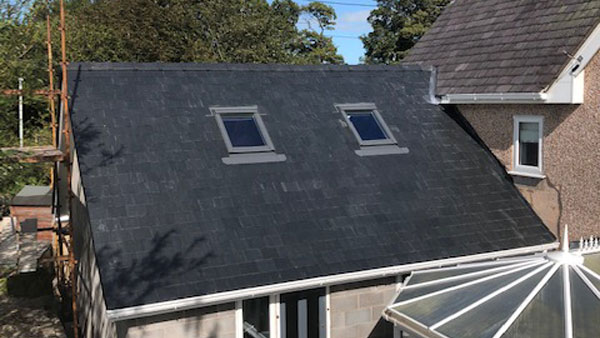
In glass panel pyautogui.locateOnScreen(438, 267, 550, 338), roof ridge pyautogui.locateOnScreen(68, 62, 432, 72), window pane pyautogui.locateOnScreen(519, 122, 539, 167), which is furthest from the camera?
window pane pyautogui.locateOnScreen(519, 122, 539, 167)

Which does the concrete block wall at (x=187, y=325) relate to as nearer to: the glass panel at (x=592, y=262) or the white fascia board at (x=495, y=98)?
the glass panel at (x=592, y=262)

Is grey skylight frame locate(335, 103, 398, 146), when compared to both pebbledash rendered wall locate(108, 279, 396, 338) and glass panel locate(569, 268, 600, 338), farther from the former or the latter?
glass panel locate(569, 268, 600, 338)

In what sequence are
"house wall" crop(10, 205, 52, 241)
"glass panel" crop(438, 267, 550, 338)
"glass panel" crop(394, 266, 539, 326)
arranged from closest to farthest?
"glass panel" crop(438, 267, 550, 338)
"glass panel" crop(394, 266, 539, 326)
"house wall" crop(10, 205, 52, 241)

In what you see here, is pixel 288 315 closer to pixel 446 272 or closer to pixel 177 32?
pixel 446 272

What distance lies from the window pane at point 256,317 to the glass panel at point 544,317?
13.5 ft

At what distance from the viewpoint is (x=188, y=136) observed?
11.5 meters

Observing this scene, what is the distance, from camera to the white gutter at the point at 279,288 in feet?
26.6

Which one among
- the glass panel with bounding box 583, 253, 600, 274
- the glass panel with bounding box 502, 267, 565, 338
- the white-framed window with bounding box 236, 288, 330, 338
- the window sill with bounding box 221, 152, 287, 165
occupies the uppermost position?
the window sill with bounding box 221, 152, 287, 165

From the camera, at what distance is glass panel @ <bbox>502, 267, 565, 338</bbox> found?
702 centimetres

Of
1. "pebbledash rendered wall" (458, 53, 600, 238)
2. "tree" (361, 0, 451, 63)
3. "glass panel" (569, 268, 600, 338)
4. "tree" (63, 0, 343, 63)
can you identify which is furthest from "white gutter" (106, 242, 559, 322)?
"tree" (361, 0, 451, 63)

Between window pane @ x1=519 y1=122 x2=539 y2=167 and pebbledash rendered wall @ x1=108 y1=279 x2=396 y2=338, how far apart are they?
4.97 m

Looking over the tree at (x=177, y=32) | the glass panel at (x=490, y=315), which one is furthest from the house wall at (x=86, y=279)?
the tree at (x=177, y=32)

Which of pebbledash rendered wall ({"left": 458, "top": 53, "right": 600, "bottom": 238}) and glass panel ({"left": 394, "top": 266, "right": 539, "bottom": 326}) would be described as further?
pebbledash rendered wall ({"left": 458, "top": 53, "right": 600, "bottom": 238})

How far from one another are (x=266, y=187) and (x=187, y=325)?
3.20m
